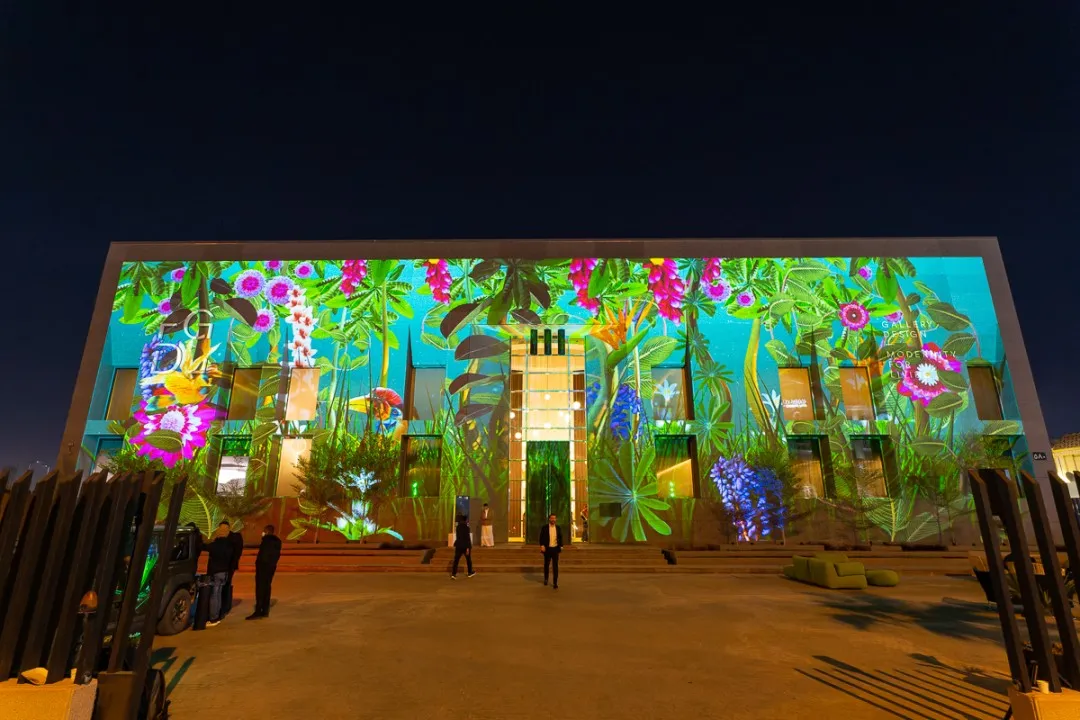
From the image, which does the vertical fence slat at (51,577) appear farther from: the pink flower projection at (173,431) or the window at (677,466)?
the pink flower projection at (173,431)

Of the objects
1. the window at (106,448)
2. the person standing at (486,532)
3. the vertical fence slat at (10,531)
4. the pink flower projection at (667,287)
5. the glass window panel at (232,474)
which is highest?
the pink flower projection at (667,287)

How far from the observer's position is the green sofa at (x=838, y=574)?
1297cm

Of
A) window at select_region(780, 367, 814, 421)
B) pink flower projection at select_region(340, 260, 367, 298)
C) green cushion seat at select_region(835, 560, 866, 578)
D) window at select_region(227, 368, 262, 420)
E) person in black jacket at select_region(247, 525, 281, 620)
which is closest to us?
person in black jacket at select_region(247, 525, 281, 620)

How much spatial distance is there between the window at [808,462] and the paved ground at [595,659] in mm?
12851

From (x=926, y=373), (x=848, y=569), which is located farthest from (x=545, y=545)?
(x=926, y=373)

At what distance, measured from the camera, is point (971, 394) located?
2445cm

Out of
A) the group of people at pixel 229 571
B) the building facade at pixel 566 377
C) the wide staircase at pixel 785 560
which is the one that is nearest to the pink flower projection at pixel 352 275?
the building facade at pixel 566 377

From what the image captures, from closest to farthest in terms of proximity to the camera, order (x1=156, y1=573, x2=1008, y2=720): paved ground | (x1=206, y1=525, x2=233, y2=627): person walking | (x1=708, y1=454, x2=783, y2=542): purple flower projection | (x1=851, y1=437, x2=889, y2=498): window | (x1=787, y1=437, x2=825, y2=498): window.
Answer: (x1=156, y1=573, x2=1008, y2=720): paved ground, (x1=206, y1=525, x2=233, y2=627): person walking, (x1=708, y1=454, x2=783, y2=542): purple flower projection, (x1=851, y1=437, x2=889, y2=498): window, (x1=787, y1=437, x2=825, y2=498): window

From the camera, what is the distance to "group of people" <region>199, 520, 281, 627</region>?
30.1ft

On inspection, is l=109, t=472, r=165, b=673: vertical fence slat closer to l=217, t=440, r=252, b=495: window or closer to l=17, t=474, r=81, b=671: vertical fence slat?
l=17, t=474, r=81, b=671: vertical fence slat

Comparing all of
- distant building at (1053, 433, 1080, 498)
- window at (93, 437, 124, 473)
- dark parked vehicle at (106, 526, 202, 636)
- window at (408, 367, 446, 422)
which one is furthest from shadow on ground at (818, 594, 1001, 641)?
distant building at (1053, 433, 1080, 498)

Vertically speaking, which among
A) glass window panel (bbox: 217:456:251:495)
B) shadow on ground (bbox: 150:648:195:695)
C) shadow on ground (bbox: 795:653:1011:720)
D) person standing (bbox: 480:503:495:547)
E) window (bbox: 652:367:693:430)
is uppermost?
window (bbox: 652:367:693:430)

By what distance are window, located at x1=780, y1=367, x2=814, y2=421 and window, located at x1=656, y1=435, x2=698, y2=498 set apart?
468cm

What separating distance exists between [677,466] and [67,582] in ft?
75.2
